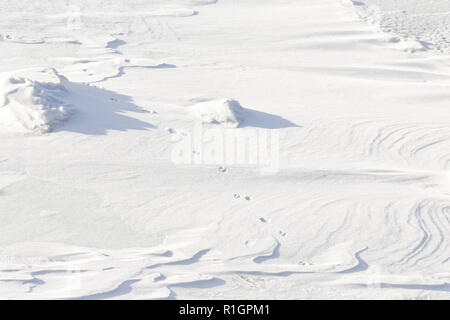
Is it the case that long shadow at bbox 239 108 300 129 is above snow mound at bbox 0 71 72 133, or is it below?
below

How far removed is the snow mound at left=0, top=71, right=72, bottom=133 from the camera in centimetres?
481

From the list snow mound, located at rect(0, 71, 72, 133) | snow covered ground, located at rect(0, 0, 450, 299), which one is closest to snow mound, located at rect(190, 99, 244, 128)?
snow covered ground, located at rect(0, 0, 450, 299)

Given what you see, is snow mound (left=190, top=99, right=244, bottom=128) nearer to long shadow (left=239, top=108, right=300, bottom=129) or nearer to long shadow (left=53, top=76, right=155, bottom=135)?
long shadow (left=239, top=108, right=300, bottom=129)

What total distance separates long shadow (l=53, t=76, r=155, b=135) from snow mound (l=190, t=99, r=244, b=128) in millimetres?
545

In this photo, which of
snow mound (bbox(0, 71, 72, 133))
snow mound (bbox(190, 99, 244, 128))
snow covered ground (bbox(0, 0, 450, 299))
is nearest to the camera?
snow covered ground (bbox(0, 0, 450, 299))

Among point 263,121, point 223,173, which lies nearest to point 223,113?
point 263,121

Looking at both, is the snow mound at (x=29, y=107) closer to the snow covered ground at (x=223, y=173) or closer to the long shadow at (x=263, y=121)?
the snow covered ground at (x=223, y=173)

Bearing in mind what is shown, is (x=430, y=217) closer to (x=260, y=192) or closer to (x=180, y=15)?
(x=260, y=192)

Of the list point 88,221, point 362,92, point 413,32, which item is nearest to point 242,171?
point 88,221

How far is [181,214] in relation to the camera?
4070 mm

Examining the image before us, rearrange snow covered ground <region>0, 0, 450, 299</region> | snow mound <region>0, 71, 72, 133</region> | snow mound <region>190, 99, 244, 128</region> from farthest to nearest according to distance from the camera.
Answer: snow mound <region>190, 99, 244, 128</region> → snow mound <region>0, 71, 72, 133</region> → snow covered ground <region>0, 0, 450, 299</region>

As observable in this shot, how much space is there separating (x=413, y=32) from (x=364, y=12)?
105cm

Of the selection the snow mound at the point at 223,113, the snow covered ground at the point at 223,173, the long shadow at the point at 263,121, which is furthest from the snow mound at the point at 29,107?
the long shadow at the point at 263,121

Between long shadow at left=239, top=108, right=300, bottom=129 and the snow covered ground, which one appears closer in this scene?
the snow covered ground
